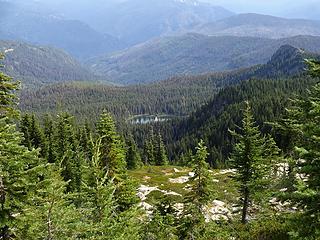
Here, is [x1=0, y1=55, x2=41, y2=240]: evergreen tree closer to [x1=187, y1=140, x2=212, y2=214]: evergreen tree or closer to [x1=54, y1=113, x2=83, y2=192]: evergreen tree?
[x1=187, y1=140, x2=212, y2=214]: evergreen tree

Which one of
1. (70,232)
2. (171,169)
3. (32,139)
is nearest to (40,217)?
(70,232)

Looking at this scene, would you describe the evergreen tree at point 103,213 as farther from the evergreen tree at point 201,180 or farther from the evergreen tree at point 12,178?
the evergreen tree at point 201,180

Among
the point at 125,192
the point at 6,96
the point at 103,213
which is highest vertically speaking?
the point at 6,96

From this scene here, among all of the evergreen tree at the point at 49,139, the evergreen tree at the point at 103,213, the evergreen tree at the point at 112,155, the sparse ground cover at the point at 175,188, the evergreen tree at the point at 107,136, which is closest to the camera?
→ the evergreen tree at the point at 103,213

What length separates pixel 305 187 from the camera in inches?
542

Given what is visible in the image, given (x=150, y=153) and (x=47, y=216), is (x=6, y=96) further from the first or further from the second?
(x=150, y=153)

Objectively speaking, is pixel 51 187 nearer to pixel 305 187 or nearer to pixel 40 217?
pixel 40 217

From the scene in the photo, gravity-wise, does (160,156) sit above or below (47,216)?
below

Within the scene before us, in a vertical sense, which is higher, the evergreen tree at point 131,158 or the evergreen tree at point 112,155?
the evergreen tree at point 112,155

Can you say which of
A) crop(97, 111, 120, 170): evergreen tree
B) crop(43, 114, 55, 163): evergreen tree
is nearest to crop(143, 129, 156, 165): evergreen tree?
crop(43, 114, 55, 163): evergreen tree

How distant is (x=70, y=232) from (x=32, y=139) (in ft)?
199

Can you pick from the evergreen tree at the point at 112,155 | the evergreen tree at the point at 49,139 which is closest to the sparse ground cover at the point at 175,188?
the evergreen tree at the point at 112,155

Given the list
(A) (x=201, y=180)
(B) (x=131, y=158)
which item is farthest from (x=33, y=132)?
(A) (x=201, y=180)

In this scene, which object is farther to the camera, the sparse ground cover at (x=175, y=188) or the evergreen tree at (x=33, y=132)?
the evergreen tree at (x=33, y=132)
